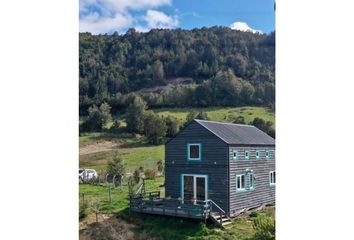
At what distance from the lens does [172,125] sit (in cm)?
470

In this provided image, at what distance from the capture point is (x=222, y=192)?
14.7 ft

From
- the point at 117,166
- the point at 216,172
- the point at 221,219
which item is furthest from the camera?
the point at 117,166

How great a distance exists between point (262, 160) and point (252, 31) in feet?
3.69

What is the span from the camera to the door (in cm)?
452

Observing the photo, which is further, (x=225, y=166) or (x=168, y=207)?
(x=168, y=207)

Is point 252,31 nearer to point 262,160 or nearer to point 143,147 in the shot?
point 262,160

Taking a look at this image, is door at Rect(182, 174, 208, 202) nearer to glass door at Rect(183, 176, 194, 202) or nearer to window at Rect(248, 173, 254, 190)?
glass door at Rect(183, 176, 194, 202)

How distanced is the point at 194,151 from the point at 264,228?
0.92m

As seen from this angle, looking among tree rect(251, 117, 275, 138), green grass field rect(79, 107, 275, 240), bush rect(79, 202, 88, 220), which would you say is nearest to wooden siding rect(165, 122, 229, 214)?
green grass field rect(79, 107, 275, 240)

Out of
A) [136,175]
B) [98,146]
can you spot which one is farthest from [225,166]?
[98,146]

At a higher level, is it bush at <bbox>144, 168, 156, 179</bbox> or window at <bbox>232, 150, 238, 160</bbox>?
window at <bbox>232, 150, 238, 160</bbox>

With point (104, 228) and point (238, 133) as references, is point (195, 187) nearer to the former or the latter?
point (238, 133)
